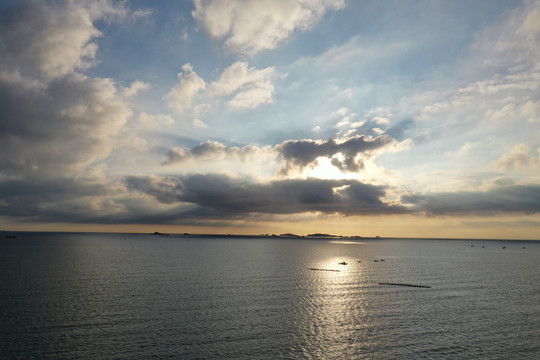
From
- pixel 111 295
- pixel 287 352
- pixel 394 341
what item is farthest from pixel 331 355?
pixel 111 295

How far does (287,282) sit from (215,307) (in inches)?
1562

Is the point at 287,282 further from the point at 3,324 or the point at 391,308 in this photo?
the point at 3,324

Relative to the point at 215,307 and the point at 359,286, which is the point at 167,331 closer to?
the point at 215,307

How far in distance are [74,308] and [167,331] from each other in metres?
25.2

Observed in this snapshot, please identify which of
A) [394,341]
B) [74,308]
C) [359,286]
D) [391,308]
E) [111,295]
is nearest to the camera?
[394,341]

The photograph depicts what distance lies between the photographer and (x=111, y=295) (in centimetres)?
7625

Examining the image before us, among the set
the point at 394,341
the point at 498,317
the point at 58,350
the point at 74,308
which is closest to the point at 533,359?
the point at 394,341

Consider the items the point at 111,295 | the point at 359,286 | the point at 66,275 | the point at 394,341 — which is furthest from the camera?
the point at 66,275

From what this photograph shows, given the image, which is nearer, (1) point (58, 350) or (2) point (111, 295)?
(1) point (58, 350)

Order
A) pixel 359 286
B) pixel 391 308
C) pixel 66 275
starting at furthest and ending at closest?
→ 1. pixel 66 275
2. pixel 359 286
3. pixel 391 308

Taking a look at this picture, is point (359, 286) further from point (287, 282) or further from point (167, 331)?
point (167, 331)

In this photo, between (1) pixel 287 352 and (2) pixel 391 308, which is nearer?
(1) pixel 287 352

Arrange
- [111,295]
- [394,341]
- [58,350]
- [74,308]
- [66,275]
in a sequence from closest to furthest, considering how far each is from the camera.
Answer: [58,350] < [394,341] < [74,308] < [111,295] < [66,275]

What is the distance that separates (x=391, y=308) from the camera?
6981 centimetres
